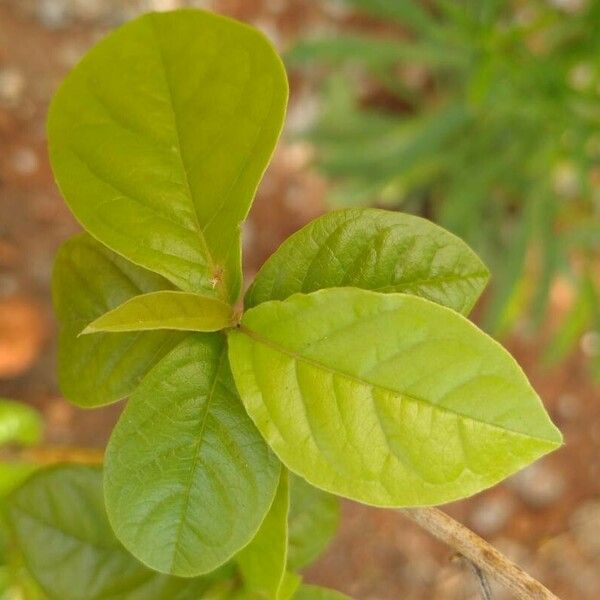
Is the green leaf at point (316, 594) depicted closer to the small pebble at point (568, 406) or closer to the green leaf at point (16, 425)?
the green leaf at point (16, 425)

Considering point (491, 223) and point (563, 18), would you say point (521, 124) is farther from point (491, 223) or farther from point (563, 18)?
point (491, 223)

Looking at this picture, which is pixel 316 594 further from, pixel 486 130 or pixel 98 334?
pixel 486 130

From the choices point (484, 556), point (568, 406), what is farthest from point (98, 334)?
point (568, 406)

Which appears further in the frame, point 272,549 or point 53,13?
point 53,13

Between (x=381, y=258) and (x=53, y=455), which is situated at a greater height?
(x=381, y=258)

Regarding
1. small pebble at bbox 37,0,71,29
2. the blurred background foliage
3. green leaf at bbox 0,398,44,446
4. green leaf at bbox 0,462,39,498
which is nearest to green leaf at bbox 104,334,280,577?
green leaf at bbox 0,462,39,498

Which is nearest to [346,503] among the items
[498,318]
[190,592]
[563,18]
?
[498,318]
